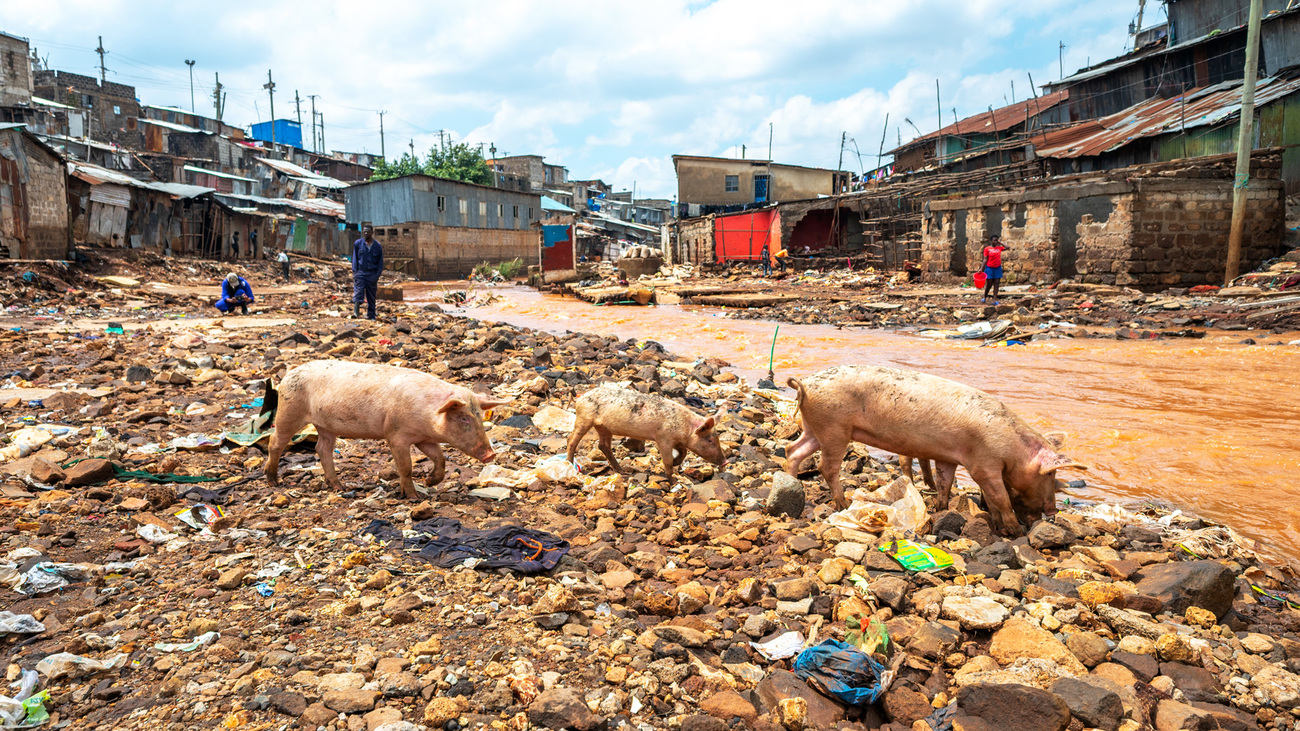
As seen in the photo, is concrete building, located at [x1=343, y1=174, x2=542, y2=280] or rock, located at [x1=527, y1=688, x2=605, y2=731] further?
concrete building, located at [x1=343, y1=174, x2=542, y2=280]

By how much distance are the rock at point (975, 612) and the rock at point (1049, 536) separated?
103 centimetres

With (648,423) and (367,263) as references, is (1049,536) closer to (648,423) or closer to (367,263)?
(648,423)

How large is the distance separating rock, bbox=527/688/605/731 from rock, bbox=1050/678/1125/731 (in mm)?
1793

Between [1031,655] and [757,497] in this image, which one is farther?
[757,497]

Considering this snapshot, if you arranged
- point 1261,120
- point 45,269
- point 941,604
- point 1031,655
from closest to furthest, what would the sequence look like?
1. point 1031,655
2. point 941,604
3. point 45,269
4. point 1261,120

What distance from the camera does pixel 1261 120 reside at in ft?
65.4

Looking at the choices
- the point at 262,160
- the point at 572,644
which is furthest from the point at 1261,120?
the point at 262,160

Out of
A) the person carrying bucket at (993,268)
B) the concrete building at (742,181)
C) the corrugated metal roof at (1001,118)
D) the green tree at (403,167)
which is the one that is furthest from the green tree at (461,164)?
the person carrying bucket at (993,268)

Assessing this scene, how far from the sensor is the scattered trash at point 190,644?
3.01 meters

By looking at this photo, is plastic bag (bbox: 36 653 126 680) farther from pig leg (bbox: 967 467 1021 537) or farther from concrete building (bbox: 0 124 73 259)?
concrete building (bbox: 0 124 73 259)

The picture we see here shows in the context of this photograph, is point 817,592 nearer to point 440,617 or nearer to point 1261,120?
point 440,617

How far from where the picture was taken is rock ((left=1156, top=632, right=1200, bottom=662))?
313cm

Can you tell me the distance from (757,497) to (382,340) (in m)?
7.45

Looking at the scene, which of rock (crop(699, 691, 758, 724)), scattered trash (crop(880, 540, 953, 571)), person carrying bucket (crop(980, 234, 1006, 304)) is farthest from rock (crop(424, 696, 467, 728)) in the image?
person carrying bucket (crop(980, 234, 1006, 304))
